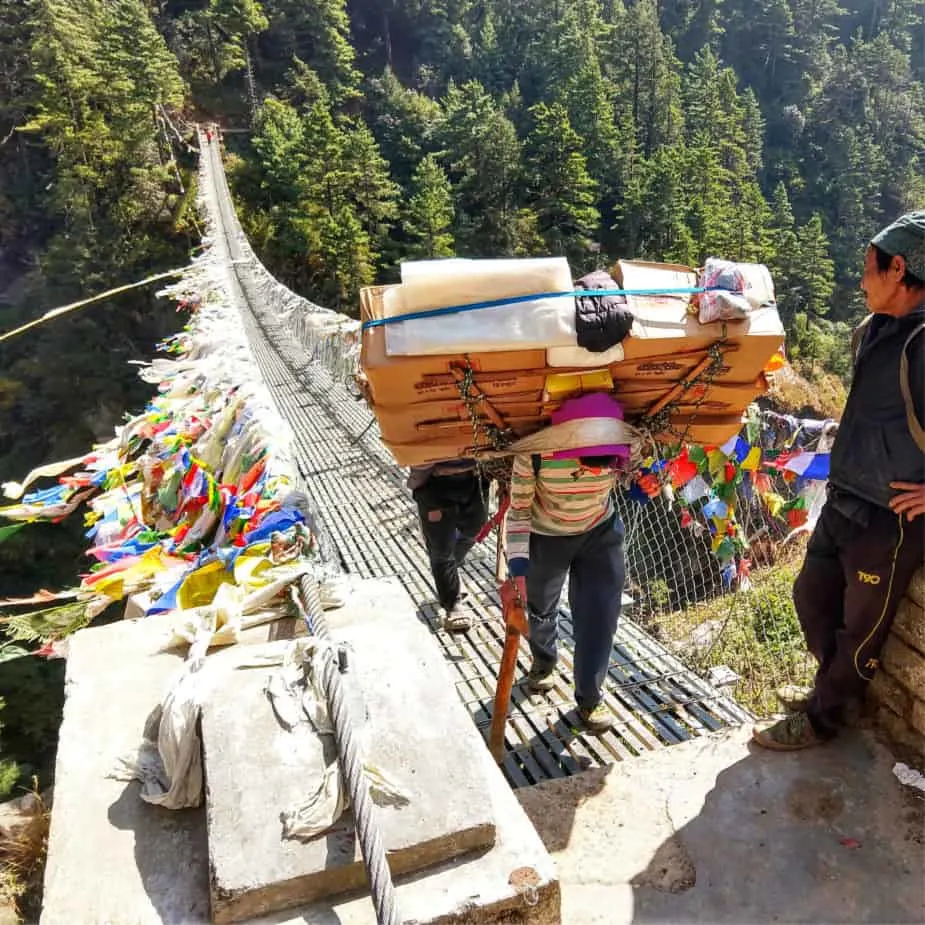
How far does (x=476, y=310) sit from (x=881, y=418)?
79 cm

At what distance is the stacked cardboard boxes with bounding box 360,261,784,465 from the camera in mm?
1472

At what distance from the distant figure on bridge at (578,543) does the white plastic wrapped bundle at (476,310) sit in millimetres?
204

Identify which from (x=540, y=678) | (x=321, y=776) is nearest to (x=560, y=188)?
(x=540, y=678)

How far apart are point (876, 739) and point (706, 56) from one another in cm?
3536

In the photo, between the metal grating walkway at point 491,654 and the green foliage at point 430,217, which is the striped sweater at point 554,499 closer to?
the metal grating walkway at point 491,654

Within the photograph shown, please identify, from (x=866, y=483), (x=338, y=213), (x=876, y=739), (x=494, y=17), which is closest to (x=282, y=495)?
(x=866, y=483)

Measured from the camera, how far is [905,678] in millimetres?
1572

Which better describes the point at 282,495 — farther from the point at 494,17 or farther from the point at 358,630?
the point at 494,17

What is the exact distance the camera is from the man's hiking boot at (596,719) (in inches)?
78.5

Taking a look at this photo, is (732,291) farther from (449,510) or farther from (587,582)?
(449,510)

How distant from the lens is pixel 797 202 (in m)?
33.4

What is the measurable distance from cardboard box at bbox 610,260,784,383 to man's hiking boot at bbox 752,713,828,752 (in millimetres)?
795

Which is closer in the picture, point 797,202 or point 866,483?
point 866,483

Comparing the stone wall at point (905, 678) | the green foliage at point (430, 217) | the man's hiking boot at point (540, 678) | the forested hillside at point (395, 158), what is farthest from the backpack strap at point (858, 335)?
the forested hillside at point (395, 158)
